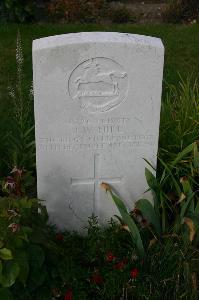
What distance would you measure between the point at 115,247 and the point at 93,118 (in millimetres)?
808

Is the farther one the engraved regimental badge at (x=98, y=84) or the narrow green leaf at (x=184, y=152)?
the narrow green leaf at (x=184, y=152)

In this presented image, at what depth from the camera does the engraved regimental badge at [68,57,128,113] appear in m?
3.17

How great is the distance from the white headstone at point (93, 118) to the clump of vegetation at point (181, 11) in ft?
16.6

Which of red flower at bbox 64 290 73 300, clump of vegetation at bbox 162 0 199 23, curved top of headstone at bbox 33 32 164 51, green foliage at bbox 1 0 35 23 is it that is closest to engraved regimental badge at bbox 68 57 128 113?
curved top of headstone at bbox 33 32 164 51

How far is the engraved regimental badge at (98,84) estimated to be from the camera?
10.4 ft

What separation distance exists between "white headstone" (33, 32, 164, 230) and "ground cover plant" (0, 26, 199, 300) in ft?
0.32

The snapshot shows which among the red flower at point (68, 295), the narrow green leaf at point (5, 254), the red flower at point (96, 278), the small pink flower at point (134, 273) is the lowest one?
the red flower at point (68, 295)

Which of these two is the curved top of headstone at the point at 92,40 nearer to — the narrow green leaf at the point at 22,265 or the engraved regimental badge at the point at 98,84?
the engraved regimental badge at the point at 98,84

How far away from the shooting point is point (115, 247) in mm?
3453

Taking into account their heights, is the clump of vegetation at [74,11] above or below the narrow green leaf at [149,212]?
above

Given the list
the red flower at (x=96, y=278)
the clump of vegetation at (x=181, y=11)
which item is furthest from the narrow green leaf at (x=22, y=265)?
the clump of vegetation at (x=181, y=11)

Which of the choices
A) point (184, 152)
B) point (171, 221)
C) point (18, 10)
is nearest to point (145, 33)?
point (18, 10)

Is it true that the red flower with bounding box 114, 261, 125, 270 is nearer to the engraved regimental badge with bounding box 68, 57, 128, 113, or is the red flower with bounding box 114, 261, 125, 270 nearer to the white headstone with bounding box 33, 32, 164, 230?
the white headstone with bounding box 33, 32, 164, 230

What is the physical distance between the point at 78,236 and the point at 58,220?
17 centimetres
